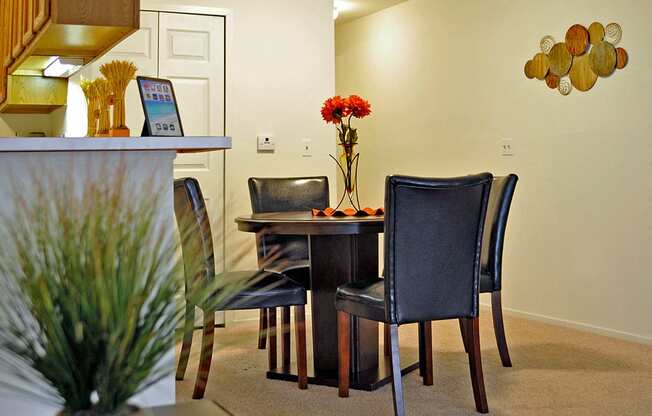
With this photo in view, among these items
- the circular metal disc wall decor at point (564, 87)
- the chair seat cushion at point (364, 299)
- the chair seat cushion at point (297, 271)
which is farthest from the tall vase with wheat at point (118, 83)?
the circular metal disc wall decor at point (564, 87)

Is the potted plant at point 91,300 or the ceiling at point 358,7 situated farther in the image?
the ceiling at point 358,7

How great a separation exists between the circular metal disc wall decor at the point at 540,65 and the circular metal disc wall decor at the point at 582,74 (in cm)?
22

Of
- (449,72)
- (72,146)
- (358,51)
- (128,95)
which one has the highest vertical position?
(358,51)

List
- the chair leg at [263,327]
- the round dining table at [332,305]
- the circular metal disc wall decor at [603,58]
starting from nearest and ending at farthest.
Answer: the round dining table at [332,305]
the chair leg at [263,327]
the circular metal disc wall decor at [603,58]

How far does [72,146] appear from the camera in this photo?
224 cm

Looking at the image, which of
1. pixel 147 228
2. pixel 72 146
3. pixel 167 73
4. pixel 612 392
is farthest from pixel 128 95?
pixel 147 228

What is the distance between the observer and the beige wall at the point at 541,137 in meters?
4.66

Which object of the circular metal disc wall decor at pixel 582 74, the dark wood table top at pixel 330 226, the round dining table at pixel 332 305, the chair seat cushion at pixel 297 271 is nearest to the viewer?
the dark wood table top at pixel 330 226

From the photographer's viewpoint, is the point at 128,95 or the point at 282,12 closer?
the point at 128,95

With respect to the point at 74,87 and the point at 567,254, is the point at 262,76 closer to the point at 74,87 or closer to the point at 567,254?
the point at 74,87

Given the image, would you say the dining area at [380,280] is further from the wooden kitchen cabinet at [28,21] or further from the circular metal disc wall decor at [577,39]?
the circular metal disc wall decor at [577,39]

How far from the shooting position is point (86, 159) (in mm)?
2365

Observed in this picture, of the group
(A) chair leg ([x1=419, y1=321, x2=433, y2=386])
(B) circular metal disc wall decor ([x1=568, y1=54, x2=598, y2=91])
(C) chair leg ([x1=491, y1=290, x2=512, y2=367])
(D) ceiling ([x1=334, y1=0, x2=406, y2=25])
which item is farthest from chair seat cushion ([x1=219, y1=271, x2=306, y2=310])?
(D) ceiling ([x1=334, y1=0, x2=406, y2=25])

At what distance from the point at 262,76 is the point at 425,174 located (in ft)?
5.73
